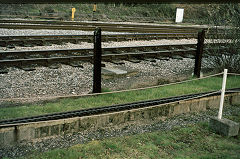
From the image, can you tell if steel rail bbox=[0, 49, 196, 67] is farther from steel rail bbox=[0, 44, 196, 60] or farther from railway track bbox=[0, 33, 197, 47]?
railway track bbox=[0, 33, 197, 47]

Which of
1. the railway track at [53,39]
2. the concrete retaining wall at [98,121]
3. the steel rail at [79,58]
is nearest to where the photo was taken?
the concrete retaining wall at [98,121]

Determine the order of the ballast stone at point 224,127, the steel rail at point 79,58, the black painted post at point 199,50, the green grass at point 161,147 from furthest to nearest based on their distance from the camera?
the black painted post at point 199,50, the steel rail at point 79,58, the ballast stone at point 224,127, the green grass at point 161,147

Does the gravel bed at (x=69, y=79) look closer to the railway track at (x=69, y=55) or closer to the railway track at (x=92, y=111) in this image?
the railway track at (x=69, y=55)

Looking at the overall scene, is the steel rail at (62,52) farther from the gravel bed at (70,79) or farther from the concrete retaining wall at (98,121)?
the concrete retaining wall at (98,121)

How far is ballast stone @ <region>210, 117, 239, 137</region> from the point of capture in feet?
20.3

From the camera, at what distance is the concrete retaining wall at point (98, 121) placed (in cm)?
532

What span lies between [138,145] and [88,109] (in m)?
1.45

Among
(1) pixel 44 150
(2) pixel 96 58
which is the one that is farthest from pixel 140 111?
(1) pixel 44 150

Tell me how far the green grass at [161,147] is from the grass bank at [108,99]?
143cm

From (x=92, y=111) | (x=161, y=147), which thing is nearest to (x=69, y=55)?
(x=92, y=111)

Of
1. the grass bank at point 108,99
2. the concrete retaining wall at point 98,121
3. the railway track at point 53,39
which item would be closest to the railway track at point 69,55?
the railway track at point 53,39

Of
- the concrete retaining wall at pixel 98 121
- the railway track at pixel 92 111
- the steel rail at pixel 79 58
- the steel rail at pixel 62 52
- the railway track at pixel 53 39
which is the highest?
the railway track at pixel 53 39

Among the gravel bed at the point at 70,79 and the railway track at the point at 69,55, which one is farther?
the railway track at the point at 69,55

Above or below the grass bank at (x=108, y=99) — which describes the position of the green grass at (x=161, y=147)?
below
